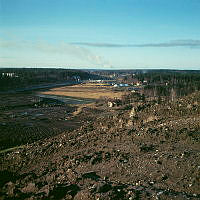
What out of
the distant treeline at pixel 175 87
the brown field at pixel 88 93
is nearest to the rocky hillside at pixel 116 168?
the distant treeline at pixel 175 87

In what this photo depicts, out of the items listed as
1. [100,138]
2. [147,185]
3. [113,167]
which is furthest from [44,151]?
[147,185]

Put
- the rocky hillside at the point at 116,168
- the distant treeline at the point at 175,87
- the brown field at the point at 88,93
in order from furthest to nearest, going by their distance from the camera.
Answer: the brown field at the point at 88,93
the distant treeline at the point at 175,87
the rocky hillside at the point at 116,168

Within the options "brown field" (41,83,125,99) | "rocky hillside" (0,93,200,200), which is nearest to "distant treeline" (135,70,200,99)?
"brown field" (41,83,125,99)

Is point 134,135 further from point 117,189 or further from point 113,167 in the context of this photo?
point 117,189

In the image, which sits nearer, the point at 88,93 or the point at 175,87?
the point at 175,87

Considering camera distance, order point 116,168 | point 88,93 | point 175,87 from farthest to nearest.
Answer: point 88,93
point 175,87
point 116,168

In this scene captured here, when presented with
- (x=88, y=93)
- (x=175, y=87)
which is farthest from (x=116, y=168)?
(x=88, y=93)

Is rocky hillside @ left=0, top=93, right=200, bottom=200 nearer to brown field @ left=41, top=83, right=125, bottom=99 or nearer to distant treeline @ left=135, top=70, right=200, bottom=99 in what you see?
distant treeline @ left=135, top=70, right=200, bottom=99

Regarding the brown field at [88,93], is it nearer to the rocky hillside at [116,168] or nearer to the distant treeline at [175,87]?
the distant treeline at [175,87]

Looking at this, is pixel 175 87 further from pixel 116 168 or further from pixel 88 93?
pixel 116 168
